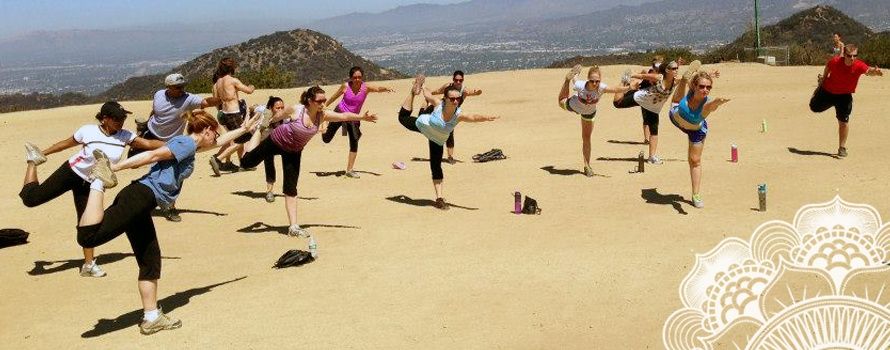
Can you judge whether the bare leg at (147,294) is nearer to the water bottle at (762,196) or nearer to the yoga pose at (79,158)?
the yoga pose at (79,158)

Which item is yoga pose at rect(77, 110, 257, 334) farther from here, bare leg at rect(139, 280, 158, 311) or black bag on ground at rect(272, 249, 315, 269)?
black bag on ground at rect(272, 249, 315, 269)

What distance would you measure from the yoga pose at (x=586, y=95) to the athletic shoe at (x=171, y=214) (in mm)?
5757

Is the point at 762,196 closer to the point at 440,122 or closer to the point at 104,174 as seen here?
the point at 440,122

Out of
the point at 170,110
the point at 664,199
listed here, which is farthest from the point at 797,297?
the point at 170,110

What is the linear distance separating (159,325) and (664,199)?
6820mm

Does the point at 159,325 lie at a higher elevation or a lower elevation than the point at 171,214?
lower

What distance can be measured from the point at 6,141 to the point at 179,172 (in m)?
16.3

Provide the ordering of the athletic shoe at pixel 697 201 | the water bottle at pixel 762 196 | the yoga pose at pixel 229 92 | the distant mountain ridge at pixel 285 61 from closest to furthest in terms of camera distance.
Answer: the water bottle at pixel 762 196 → the athletic shoe at pixel 697 201 → the yoga pose at pixel 229 92 → the distant mountain ridge at pixel 285 61

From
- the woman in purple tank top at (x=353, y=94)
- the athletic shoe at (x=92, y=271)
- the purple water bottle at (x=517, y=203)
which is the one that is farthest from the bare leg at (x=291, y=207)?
the woman in purple tank top at (x=353, y=94)

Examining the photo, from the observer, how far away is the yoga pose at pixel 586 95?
12.1 metres

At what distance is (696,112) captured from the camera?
10078mm

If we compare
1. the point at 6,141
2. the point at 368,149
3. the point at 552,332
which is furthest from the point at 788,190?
the point at 6,141

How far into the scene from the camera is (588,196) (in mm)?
11281

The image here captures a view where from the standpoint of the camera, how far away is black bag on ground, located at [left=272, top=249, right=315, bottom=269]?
8.27 meters
